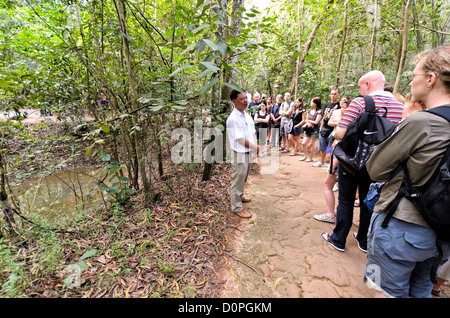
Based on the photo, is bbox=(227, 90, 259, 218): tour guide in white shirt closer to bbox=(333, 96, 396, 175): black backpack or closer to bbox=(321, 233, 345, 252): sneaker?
bbox=(321, 233, 345, 252): sneaker

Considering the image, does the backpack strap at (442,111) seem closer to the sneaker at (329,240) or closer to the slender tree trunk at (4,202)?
the sneaker at (329,240)

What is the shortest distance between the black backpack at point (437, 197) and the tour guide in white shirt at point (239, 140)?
199 centimetres

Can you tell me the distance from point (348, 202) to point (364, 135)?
33.6 inches

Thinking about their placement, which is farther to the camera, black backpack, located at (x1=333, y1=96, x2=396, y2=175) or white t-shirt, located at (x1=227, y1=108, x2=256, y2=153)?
white t-shirt, located at (x1=227, y1=108, x2=256, y2=153)

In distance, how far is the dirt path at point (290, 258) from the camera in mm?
2004

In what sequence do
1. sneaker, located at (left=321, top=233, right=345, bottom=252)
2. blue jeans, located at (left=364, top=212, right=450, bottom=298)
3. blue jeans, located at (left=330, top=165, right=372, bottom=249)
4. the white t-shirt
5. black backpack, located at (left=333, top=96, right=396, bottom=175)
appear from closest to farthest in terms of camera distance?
blue jeans, located at (left=364, top=212, right=450, bottom=298) → black backpack, located at (left=333, top=96, right=396, bottom=175) → blue jeans, located at (left=330, top=165, right=372, bottom=249) → sneaker, located at (left=321, top=233, right=345, bottom=252) → the white t-shirt

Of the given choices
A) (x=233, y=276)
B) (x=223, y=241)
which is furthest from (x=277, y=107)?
(x=233, y=276)

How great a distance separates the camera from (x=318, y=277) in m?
2.14

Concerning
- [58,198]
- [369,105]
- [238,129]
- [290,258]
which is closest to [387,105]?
[369,105]

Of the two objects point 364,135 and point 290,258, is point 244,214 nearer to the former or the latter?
point 290,258

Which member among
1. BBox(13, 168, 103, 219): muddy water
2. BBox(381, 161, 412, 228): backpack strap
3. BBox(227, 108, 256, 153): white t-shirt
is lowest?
BBox(13, 168, 103, 219): muddy water

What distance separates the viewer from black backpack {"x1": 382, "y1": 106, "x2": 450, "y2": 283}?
3.72 ft

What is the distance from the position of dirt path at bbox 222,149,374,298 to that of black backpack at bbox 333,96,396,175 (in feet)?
3.83

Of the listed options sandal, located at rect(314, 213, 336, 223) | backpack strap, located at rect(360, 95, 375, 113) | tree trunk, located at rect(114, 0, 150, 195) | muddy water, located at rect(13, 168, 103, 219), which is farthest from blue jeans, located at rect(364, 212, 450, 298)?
muddy water, located at rect(13, 168, 103, 219)
